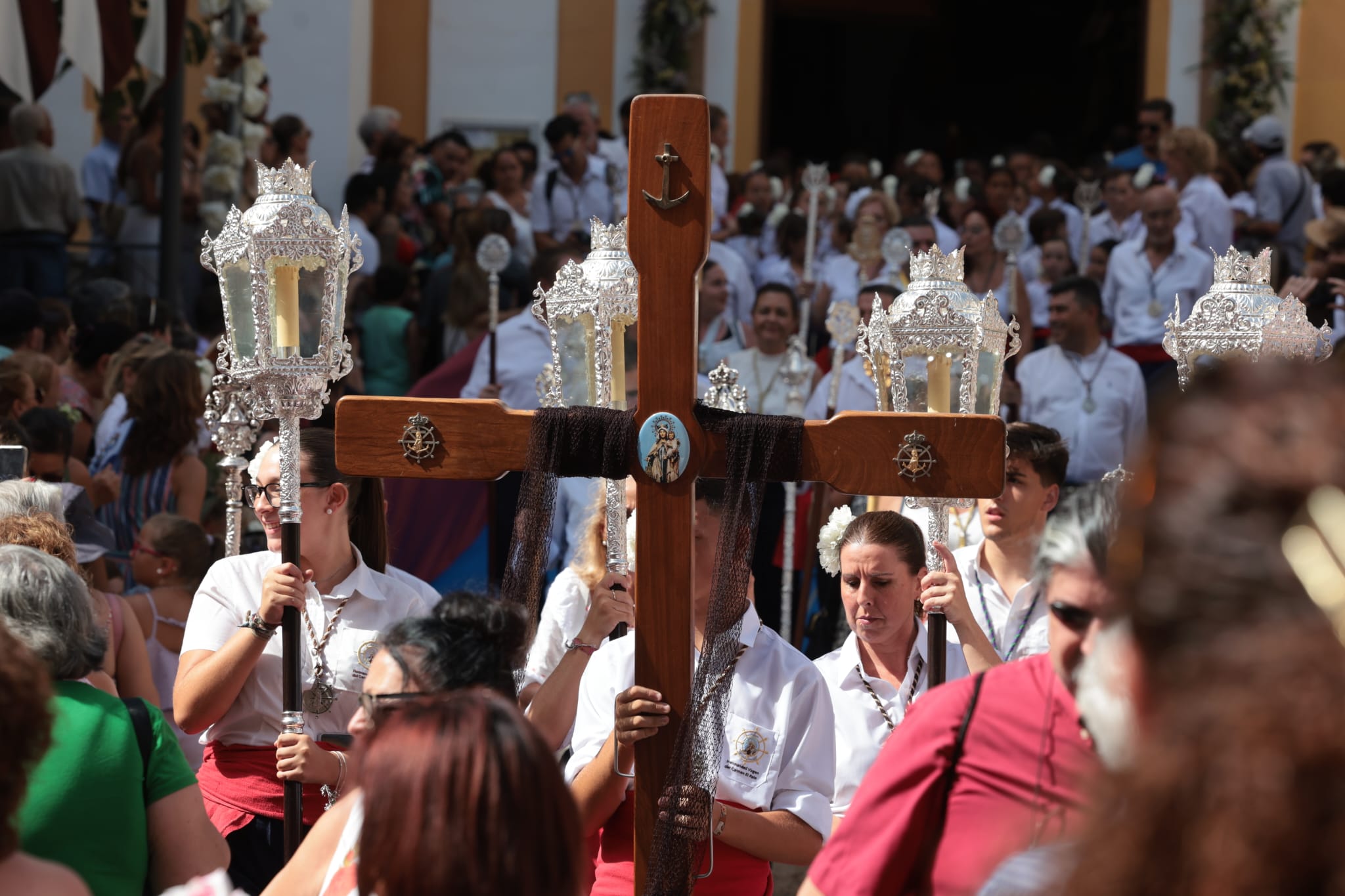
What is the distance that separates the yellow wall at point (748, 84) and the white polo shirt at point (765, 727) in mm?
14346

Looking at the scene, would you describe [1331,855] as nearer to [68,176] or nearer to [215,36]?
[68,176]

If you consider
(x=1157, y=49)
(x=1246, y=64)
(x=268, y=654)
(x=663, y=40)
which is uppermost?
(x=1157, y=49)

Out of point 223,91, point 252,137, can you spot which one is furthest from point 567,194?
point 223,91

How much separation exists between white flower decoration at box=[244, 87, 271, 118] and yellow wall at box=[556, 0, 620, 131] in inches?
236

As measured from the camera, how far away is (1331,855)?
1.27 meters

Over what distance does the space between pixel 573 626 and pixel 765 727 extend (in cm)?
100

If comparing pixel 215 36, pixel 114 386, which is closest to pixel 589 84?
pixel 215 36

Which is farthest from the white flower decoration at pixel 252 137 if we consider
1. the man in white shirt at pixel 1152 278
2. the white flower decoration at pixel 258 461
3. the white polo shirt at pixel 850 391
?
the white flower decoration at pixel 258 461

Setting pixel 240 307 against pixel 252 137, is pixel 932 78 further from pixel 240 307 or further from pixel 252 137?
pixel 240 307

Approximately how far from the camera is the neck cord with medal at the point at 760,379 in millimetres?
8133

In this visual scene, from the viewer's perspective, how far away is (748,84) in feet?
57.4

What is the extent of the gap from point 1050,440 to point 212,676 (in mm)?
2363

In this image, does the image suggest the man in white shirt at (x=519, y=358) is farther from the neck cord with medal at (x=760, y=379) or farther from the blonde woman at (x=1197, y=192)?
the blonde woman at (x=1197, y=192)

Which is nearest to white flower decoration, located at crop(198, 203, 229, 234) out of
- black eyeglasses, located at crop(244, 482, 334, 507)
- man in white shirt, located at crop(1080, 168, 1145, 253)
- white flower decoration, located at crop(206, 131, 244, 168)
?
white flower decoration, located at crop(206, 131, 244, 168)
